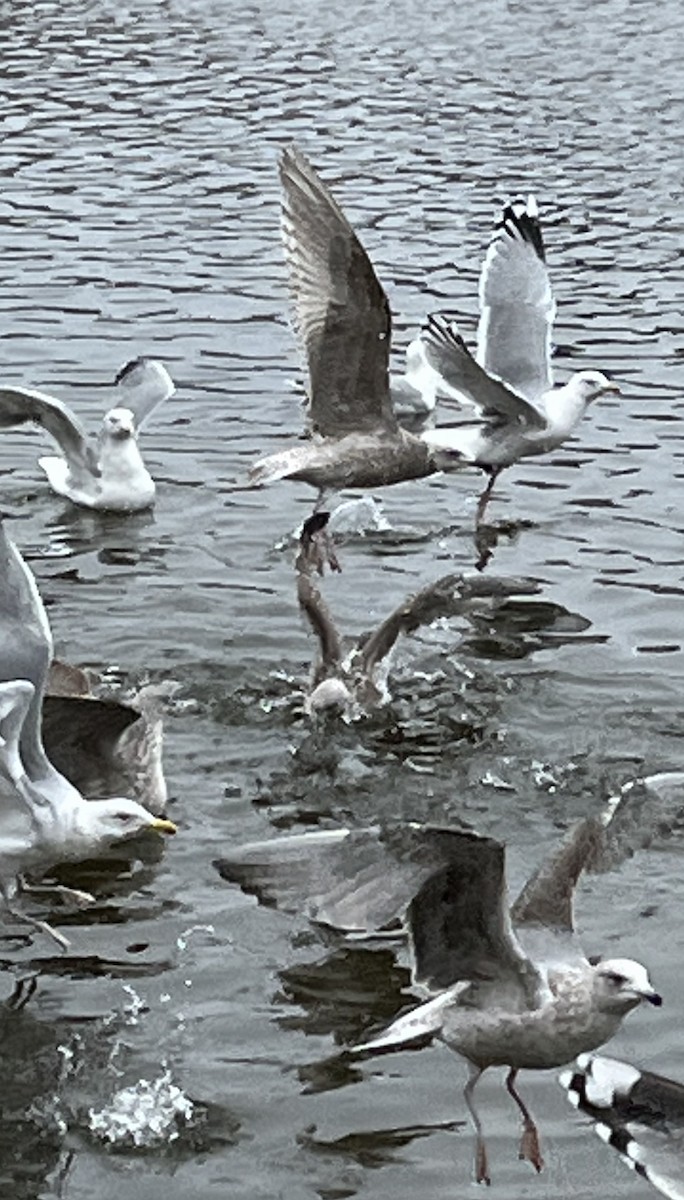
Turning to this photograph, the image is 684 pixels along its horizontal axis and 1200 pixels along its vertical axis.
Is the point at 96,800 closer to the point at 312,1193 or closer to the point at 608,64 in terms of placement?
the point at 312,1193

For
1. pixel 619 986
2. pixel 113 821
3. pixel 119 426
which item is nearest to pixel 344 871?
pixel 619 986

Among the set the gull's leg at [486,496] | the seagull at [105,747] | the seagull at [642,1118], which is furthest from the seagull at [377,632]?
the seagull at [642,1118]

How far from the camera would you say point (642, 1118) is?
589cm

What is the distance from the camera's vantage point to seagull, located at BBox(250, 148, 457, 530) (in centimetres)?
1206

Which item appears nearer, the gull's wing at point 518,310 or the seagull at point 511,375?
the seagull at point 511,375

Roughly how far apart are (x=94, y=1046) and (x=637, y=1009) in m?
1.83

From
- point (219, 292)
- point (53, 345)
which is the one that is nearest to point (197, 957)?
point (53, 345)

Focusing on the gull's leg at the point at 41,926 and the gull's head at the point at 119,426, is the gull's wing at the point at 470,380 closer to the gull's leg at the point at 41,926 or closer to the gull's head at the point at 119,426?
the gull's head at the point at 119,426

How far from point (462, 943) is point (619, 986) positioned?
1.61 feet

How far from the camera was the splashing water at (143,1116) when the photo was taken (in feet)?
25.1

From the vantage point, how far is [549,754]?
34.8 ft

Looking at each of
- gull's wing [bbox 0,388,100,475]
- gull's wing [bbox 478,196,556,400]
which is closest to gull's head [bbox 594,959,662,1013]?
gull's wing [bbox 0,388,100,475]

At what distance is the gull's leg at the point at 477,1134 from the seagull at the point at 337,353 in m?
5.00

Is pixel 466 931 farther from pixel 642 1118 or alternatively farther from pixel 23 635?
pixel 23 635
